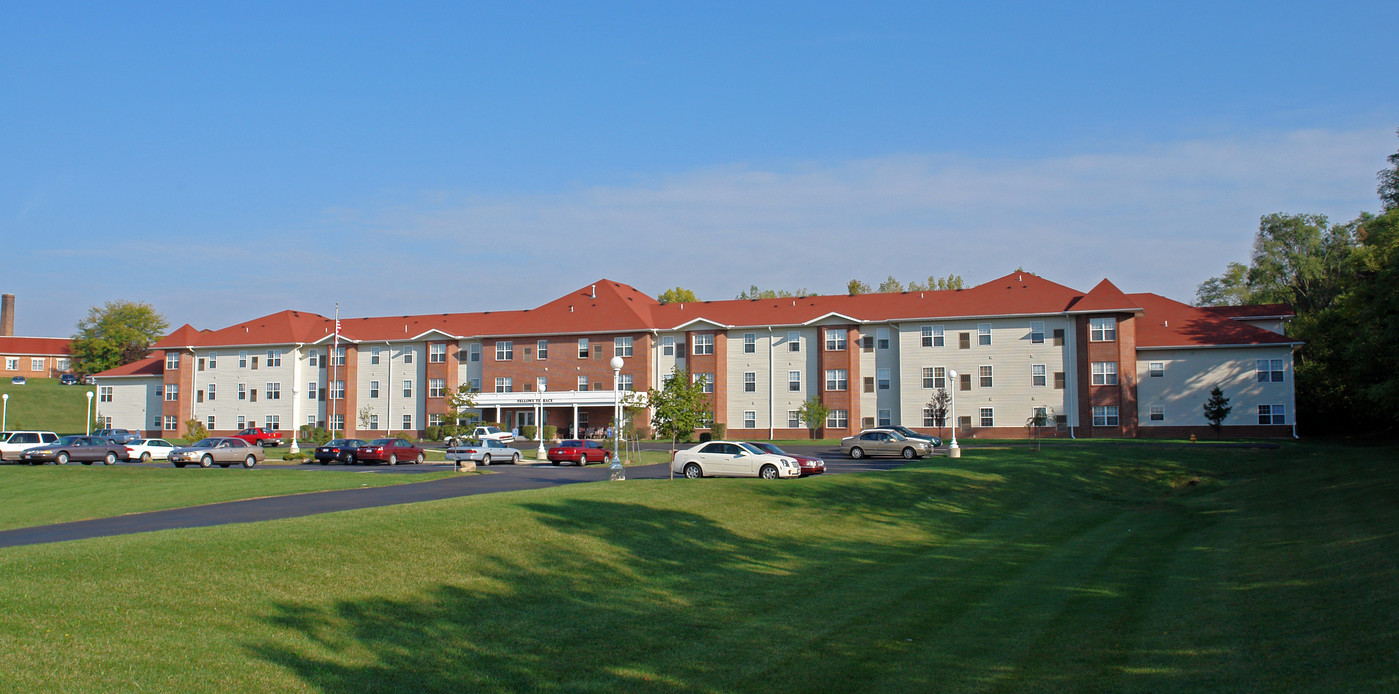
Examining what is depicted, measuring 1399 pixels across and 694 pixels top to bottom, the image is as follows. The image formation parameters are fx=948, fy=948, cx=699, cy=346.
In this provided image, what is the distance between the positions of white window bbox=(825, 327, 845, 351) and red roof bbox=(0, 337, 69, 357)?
12213 cm

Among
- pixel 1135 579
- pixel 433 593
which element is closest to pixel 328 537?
pixel 433 593

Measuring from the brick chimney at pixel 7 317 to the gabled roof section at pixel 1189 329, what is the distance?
153197mm

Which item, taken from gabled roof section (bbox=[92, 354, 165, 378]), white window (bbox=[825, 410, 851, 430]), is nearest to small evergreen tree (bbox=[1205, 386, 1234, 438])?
white window (bbox=[825, 410, 851, 430])

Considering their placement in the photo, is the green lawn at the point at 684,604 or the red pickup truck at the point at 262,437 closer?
the green lawn at the point at 684,604

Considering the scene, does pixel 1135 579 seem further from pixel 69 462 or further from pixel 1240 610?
pixel 69 462

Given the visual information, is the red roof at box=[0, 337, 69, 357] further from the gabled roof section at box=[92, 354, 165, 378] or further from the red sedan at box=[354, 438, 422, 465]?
the red sedan at box=[354, 438, 422, 465]

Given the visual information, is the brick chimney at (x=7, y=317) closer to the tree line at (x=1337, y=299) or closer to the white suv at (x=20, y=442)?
the white suv at (x=20, y=442)

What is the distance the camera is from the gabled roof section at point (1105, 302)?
60.4 m

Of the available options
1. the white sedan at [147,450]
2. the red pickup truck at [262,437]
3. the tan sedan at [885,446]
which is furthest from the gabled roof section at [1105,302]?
the red pickup truck at [262,437]

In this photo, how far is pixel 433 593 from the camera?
11500 millimetres

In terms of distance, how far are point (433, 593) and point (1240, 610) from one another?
9.90 meters

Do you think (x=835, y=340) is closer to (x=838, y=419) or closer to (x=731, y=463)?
(x=838, y=419)

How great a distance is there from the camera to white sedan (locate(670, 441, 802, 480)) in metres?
29.3

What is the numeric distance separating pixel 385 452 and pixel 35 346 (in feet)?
394
